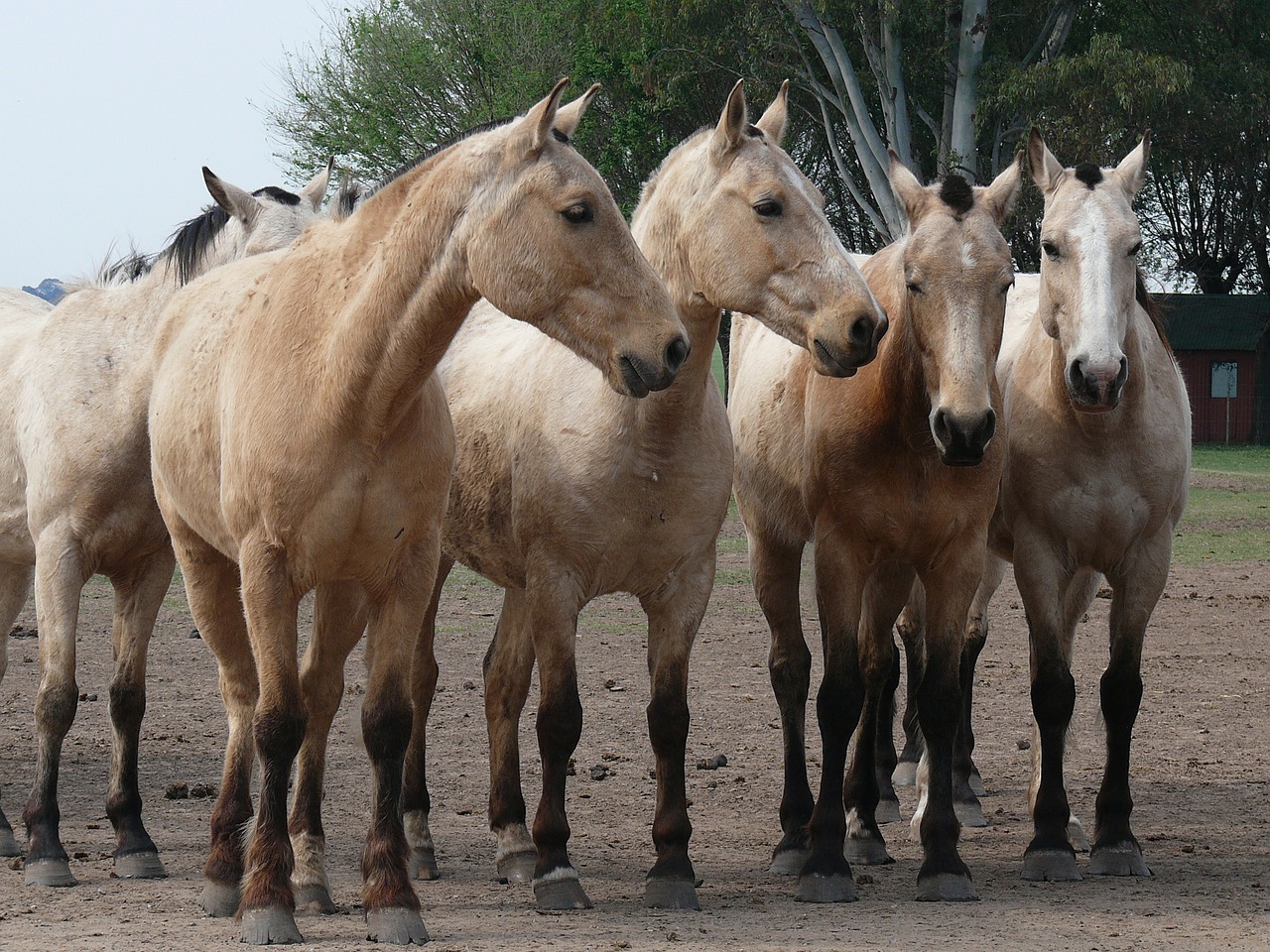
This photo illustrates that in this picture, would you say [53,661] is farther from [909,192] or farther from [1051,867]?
[1051,867]

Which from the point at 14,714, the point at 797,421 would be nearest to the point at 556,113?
the point at 797,421

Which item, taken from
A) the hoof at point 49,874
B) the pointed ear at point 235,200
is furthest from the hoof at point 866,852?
the pointed ear at point 235,200

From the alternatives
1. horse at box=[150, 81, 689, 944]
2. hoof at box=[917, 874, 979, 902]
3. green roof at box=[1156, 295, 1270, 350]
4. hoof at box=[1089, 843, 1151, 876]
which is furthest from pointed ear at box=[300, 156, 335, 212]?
green roof at box=[1156, 295, 1270, 350]

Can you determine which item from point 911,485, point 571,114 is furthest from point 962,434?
point 571,114

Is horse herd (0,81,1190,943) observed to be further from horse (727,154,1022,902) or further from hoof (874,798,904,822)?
hoof (874,798,904,822)

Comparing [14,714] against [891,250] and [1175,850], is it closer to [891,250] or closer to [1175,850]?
[891,250]

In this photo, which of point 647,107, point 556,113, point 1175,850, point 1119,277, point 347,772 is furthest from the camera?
point 647,107

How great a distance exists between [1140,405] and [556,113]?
9.05 feet

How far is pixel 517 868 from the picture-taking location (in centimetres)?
582

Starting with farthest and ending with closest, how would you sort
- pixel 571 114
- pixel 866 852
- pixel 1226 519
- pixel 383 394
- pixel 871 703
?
pixel 1226 519 → pixel 871 703 → pixel 866 852 → pixel 571 114 → pixel 383 394

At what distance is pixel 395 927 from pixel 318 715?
106cm

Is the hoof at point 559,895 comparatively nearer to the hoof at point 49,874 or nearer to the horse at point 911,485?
the horse at point 911,485

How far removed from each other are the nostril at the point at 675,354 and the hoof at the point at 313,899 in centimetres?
221

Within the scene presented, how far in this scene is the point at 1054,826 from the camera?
5703mm
